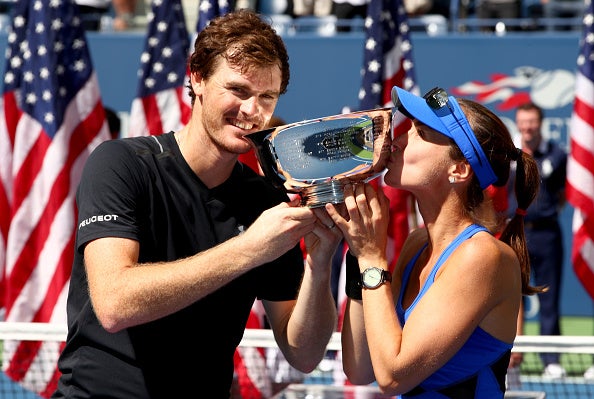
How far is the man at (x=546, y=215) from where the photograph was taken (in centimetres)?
892

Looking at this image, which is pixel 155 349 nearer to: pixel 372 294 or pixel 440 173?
pixel 372 294

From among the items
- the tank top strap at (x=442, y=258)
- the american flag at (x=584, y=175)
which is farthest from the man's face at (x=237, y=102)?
the american flag at (x=584, y=175)

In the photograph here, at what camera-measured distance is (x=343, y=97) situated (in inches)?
444

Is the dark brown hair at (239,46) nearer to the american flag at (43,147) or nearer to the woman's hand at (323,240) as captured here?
the woman's hand at (323,240)

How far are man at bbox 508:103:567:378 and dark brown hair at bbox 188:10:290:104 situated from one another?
5.94m

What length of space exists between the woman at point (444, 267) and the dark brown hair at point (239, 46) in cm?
42

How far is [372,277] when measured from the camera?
3033 millimetres

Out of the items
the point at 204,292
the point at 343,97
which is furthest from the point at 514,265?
the point at 343,97

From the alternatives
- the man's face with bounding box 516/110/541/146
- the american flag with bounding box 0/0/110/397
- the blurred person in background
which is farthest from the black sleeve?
the blurred person in background

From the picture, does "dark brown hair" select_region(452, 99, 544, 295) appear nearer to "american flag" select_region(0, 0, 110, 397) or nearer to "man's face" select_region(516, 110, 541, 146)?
"american flag" select_region(0, 0, 110, 397)

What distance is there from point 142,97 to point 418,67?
4330mm

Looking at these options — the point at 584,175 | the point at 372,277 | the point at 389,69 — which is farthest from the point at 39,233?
the point at 372,277

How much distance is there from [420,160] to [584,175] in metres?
5.12

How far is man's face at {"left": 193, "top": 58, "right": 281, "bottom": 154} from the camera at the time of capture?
126 inches
